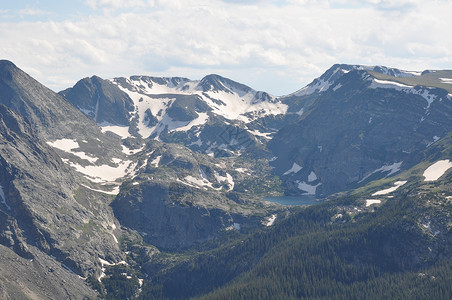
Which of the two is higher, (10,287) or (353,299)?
(10,287)

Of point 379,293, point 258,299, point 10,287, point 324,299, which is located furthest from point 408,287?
point 10,287

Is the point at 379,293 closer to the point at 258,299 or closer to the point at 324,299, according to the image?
the point at 324,299

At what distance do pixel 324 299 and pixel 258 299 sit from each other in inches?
1047

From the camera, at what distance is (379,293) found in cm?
19700

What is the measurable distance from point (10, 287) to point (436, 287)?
167 m

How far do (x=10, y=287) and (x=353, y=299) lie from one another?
137602mm

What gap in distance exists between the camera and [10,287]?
654 feet

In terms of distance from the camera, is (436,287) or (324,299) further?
(324,299)

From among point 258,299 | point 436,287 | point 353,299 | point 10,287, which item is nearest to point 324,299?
point 353,299

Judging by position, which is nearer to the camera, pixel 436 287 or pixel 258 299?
pixel 436 287

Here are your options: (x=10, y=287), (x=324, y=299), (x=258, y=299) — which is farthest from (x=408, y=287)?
(x=10, y=287)

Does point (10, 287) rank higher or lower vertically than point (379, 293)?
higher

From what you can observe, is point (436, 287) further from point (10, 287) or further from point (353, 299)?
point (10, 287)

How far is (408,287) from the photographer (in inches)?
7731
